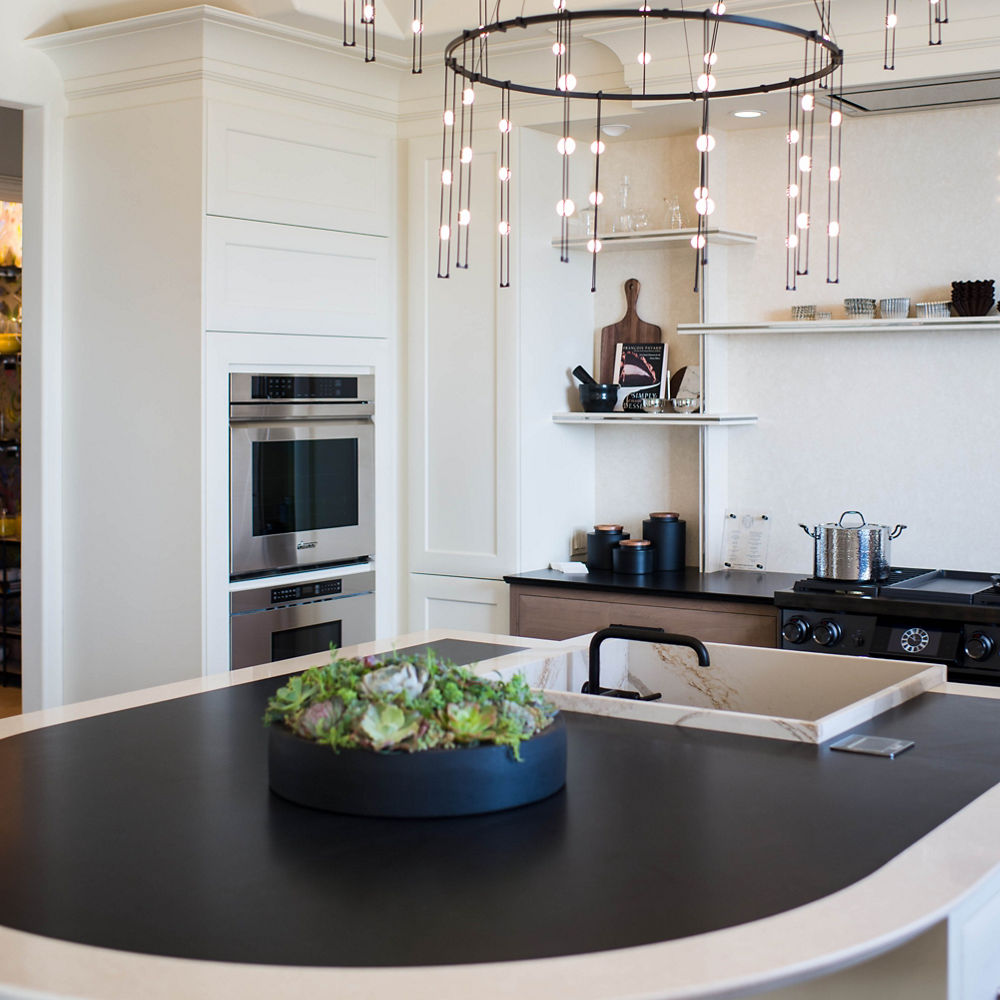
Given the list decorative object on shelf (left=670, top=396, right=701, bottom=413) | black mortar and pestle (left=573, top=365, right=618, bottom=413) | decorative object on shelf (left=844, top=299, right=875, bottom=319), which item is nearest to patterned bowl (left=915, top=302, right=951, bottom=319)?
decorative object on shelf (left=844, top=299, right=875, bottom=319)

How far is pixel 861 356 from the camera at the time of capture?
14.1ft

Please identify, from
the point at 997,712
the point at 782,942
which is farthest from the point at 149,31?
the point at 782,942

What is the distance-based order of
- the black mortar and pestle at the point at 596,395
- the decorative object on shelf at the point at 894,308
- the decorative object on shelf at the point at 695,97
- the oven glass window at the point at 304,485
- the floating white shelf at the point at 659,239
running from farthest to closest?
the black mortar and pestle at the point at 596,395 → the floating white shelf at the point at 659,239 → the oven glass window at the point at 304,485 → the decorative object on shelf at the point at 894,308 → the decorative object on shelf at the point at 695,97

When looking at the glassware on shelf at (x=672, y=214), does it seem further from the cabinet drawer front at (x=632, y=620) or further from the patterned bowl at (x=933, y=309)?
the cabinet drawer front at (x=632, y=620)

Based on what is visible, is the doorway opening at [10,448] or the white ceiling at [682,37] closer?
the white ceiling at [682,37]

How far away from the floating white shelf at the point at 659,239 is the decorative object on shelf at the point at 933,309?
0.67m

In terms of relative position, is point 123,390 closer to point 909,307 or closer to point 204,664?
point 204,664

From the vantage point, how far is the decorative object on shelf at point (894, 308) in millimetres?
4004

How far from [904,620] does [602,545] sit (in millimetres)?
1205

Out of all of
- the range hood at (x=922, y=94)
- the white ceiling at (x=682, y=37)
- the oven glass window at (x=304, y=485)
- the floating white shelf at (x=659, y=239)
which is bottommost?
the oven glass window at (x=304, y=485)

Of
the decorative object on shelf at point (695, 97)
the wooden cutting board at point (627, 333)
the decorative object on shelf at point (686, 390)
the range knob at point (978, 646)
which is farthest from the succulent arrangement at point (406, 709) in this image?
the wooden cutting board at point (627, 333)

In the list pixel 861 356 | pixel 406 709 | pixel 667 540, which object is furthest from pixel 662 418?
pixel 406 709

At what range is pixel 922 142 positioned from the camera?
13.6 feet

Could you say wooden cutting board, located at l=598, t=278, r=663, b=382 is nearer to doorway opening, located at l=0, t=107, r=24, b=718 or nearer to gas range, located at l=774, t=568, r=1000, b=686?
gas range, located at l=774, t=568, r=1000, b=686
